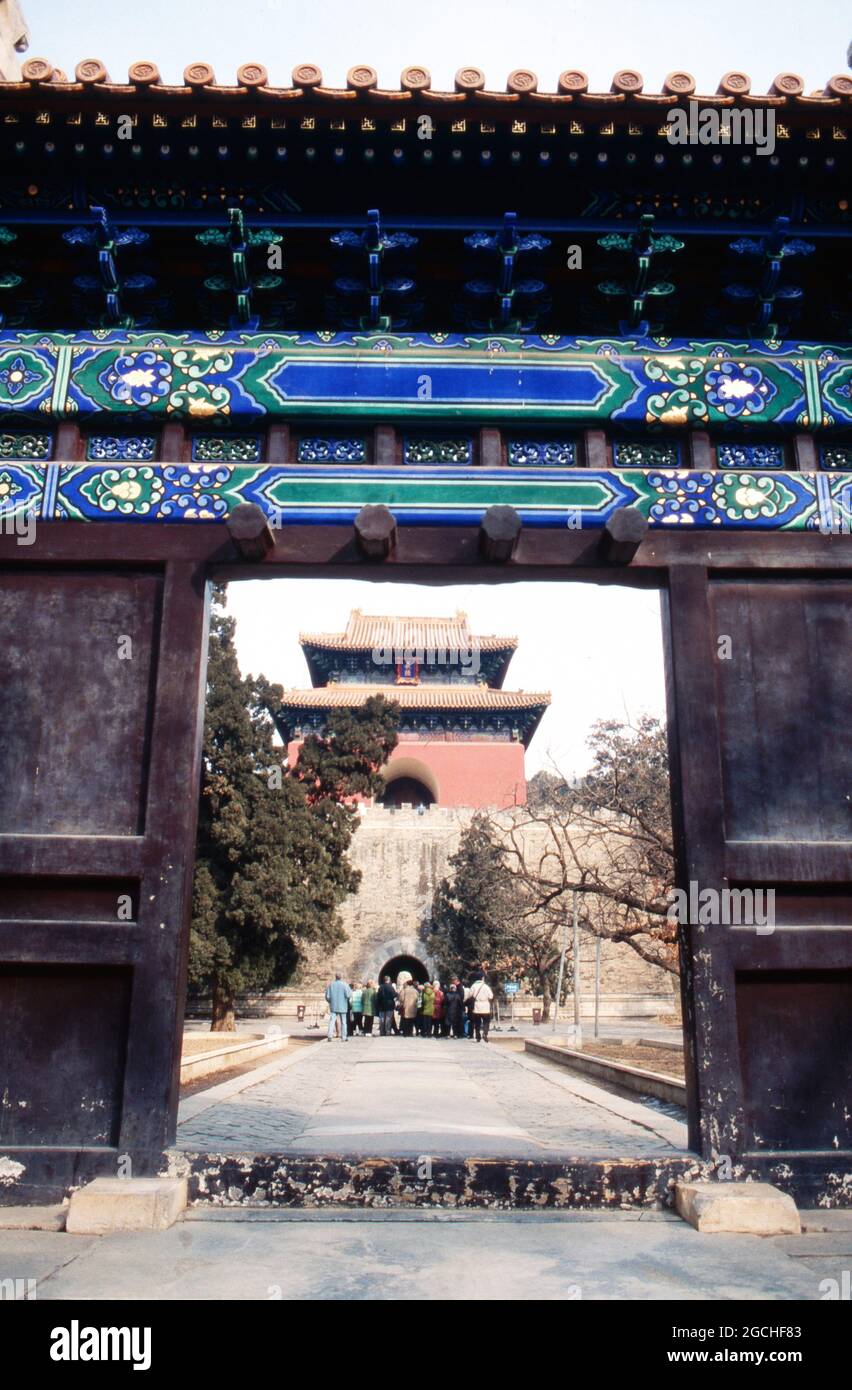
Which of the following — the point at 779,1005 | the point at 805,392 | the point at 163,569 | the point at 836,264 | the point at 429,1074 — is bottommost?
the point at 429,1074

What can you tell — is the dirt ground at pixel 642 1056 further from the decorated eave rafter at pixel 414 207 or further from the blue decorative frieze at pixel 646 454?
the decorated eave rafter at pixel 414 207

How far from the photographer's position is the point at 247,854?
58.9 ft

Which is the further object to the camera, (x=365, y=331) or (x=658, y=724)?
(x=658, y=724)

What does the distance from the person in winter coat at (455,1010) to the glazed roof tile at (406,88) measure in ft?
61.0

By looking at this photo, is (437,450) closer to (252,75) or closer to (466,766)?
Answer: (252,75)

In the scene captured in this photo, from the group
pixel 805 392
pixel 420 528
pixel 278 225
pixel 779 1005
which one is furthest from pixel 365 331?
pixel 779 1005

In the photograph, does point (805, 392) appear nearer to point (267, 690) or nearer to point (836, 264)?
point (836, 264)

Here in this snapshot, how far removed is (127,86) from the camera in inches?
175

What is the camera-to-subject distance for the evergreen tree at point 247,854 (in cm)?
1752

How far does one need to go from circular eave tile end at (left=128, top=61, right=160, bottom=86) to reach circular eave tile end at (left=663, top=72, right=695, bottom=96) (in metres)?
2.26

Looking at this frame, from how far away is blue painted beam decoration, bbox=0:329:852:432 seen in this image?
4852 mm

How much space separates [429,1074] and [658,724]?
5420 mm

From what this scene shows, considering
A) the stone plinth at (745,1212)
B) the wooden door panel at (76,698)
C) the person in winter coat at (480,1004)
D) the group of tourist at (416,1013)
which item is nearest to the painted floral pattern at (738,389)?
the wooden door panel at (76,698)

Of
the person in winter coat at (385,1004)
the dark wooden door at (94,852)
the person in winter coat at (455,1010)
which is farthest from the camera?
the person in winter coat at (385,1004)
